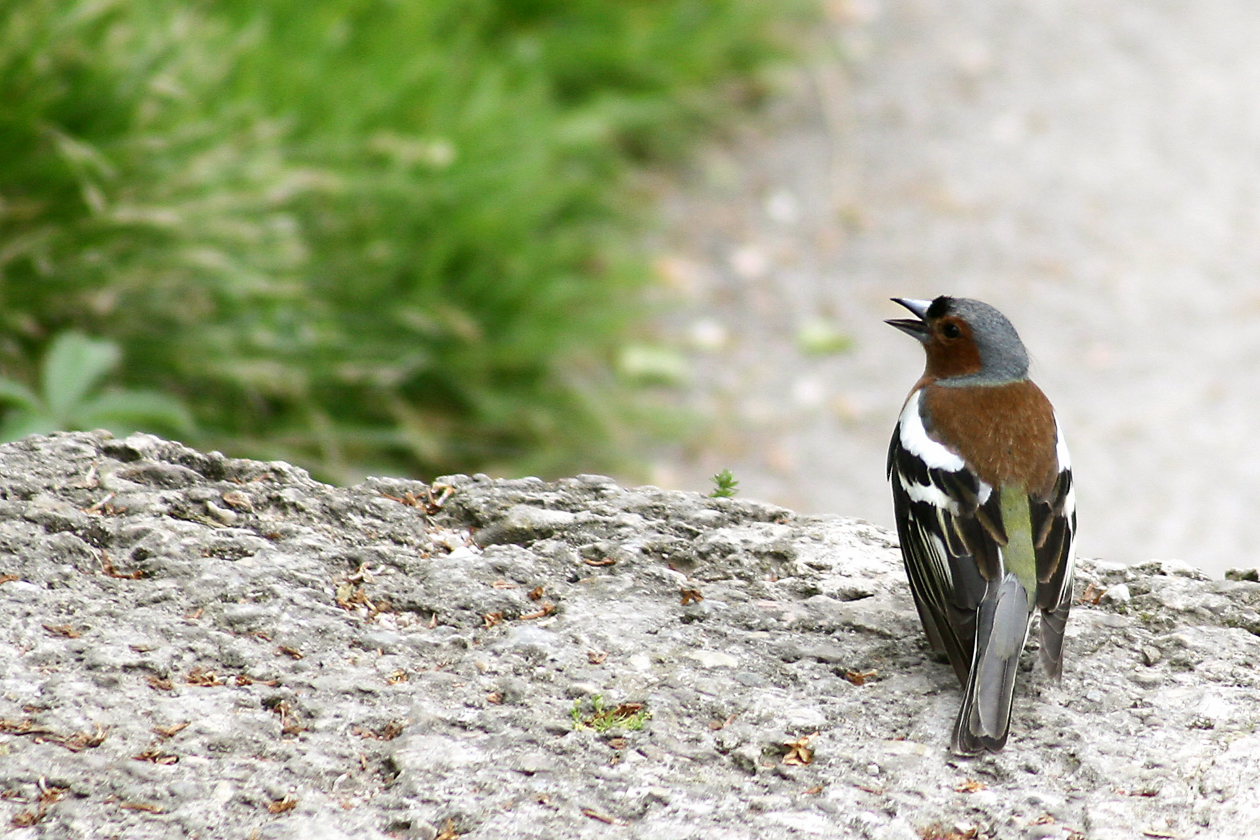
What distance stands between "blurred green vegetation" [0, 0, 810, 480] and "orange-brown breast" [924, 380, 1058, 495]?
6.72 feet

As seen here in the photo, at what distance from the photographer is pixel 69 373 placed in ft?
12.5

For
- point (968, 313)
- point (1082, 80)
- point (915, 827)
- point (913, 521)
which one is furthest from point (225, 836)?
point (1082, 80)

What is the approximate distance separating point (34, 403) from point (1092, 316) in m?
5.70

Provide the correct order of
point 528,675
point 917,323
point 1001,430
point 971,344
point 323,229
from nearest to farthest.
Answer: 1. point 528,675
2. point 1001,430
3. point 971,344
4. point 917,323
5. point 323,229

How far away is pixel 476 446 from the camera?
19.0 ft

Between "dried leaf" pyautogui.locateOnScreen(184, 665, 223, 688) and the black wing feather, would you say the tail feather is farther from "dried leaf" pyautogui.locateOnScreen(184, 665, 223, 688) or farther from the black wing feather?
"dried leaf" pyautogui.locateOnScreen(184, 665, 223, 688)

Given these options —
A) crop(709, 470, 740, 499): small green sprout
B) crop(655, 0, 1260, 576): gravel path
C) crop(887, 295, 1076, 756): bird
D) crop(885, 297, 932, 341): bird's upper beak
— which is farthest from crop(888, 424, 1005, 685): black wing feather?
crop(655, 0, 1260, 576): gravel path

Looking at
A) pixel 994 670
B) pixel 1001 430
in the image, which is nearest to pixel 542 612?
pixel 994 670

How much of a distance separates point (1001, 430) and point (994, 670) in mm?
631

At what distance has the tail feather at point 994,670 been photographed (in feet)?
7.29

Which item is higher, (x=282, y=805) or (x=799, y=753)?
(x=799, y=753)

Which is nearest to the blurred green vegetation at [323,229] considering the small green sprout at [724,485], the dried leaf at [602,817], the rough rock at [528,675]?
the rough rock at [528,675]

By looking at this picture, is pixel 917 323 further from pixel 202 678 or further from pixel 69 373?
pixel 69 373

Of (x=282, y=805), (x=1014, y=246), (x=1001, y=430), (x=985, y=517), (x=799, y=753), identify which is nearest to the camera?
(x=282, y=805)
